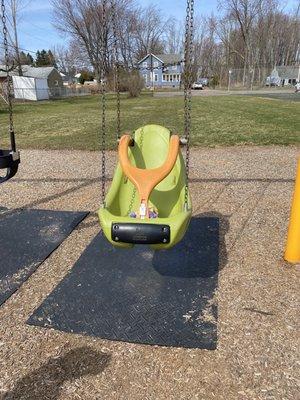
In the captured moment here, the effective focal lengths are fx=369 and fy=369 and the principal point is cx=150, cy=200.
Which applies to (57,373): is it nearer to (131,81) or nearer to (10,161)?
(10,161)

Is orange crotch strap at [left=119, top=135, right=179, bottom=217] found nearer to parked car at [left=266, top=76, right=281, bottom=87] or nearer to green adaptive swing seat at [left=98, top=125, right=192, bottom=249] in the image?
green adaptive swing seat at [left=98, top=125, right=192, bottom=249]

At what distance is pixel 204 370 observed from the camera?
6.93 ft

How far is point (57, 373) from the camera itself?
6.88 feet

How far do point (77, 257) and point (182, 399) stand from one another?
1767 mm

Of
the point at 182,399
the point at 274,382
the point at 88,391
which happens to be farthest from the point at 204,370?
the point at 88,391

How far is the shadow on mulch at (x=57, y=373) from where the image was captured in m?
1.97

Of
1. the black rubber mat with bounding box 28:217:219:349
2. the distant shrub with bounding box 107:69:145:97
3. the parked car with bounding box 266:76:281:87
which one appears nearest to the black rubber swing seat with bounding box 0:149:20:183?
the black rubber mat with bounding box 28:217:219:349

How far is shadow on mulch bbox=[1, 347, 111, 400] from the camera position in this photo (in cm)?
197

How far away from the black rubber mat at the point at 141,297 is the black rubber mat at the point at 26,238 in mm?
383

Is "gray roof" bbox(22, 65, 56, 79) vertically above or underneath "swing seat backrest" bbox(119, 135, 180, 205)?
above

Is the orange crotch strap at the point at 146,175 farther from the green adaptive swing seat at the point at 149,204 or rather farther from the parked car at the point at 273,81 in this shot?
the parked car at the point at 273,81

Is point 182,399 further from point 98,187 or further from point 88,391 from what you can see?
point 98,187

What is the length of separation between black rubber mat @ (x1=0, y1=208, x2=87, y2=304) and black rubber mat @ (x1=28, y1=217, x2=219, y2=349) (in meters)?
0.38

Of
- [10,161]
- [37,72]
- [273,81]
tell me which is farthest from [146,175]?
[273,81]
